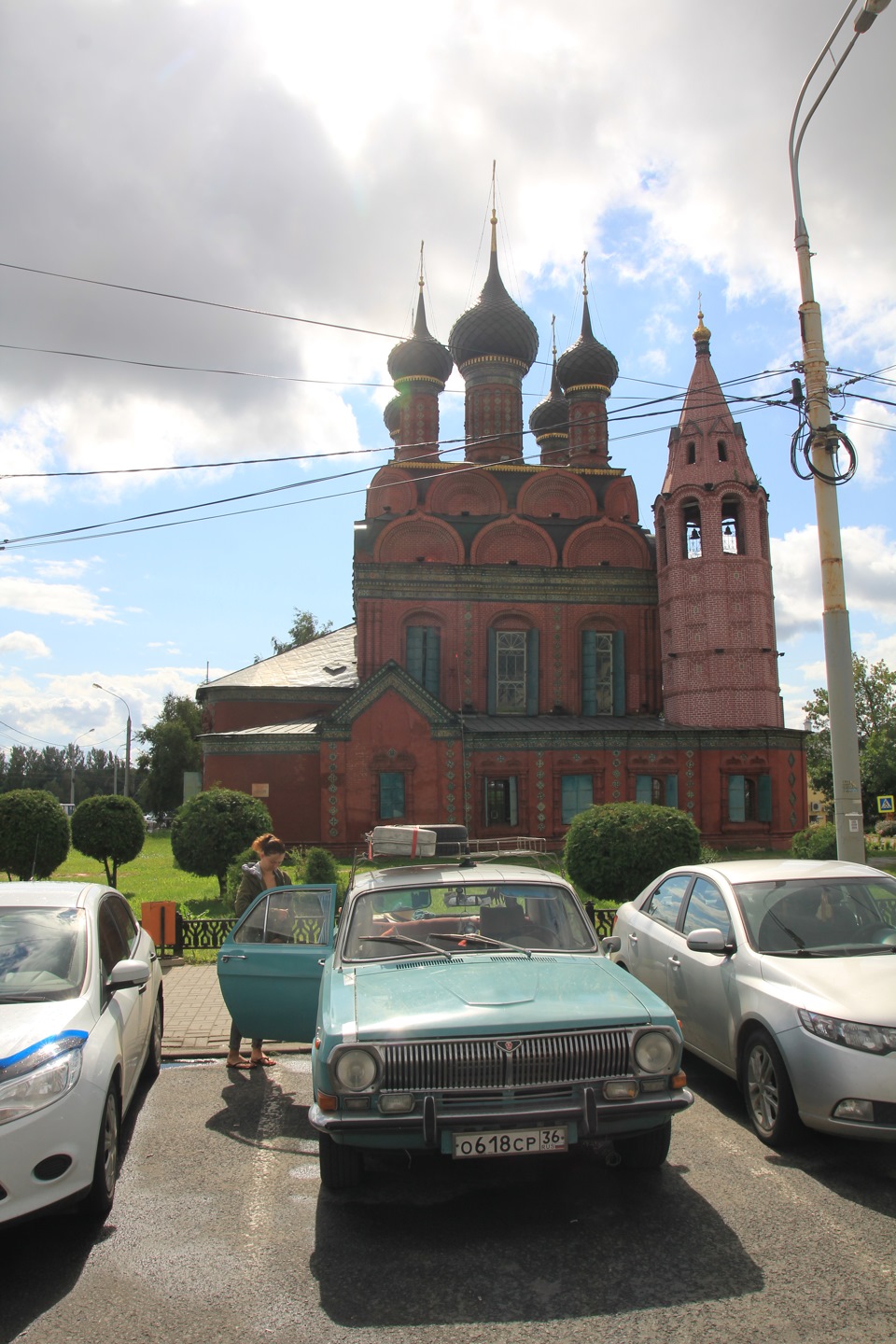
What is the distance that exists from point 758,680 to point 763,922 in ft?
77.5

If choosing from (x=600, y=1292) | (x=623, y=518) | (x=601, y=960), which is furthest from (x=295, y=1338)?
(x=623, y=518)

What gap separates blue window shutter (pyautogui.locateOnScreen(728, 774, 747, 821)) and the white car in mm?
24468

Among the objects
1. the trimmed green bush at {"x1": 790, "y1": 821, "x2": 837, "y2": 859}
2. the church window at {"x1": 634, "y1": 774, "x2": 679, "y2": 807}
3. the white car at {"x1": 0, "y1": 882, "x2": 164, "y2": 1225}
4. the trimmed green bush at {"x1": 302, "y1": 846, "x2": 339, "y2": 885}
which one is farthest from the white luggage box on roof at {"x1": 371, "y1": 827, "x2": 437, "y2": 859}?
the church window at {"x1": 634, "y1": 774, "x2": 679, "y2": 807}

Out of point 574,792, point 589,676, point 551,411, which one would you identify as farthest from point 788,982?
point 551,411

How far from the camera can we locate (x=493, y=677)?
3003 cm

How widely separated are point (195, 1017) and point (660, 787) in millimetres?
21224

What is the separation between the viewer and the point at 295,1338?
3361 millimetres

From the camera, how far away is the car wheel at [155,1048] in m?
6.66

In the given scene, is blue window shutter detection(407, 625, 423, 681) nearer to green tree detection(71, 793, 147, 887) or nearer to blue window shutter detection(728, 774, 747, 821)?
blue window shutter detection(728, 774, 747, 821)

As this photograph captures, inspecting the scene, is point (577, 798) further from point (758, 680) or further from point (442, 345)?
point (442, 345)

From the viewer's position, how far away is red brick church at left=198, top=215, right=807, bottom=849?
26.1 metres

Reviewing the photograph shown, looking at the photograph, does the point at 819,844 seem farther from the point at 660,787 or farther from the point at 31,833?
the point at 31,833

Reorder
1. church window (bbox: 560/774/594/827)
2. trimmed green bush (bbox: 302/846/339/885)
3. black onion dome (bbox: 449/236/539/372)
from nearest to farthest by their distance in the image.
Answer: trimmed green bush (bbox: 302/846/339/885) < church window (bbox: 560/774/594/827) < black onion dome (bbox: 449/236/539/372)

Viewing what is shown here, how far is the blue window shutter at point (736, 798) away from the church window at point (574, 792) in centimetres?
420
